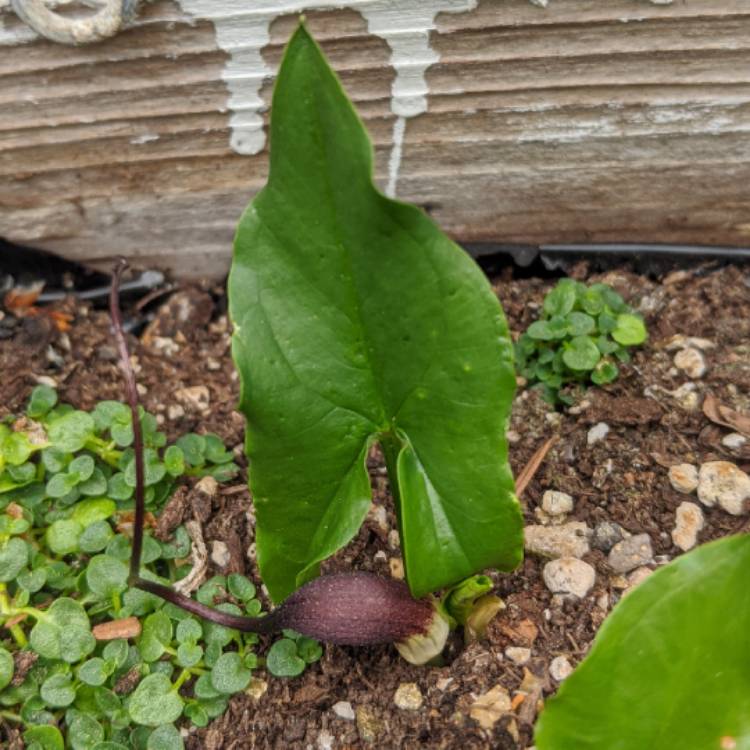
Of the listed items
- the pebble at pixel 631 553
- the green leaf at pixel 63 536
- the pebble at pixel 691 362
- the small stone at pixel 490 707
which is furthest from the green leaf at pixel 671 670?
the green leaf at pixel 63 536

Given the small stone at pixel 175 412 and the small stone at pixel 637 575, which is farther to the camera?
the small stone at pixel 175 412

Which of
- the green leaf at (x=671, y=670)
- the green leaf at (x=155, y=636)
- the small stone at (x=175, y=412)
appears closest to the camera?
the green leaf at (x=671, y=670)

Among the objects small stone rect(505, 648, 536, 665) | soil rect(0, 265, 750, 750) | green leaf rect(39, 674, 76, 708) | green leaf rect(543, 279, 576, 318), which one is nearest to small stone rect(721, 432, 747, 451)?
soil rect(0, 265, 750, 750)

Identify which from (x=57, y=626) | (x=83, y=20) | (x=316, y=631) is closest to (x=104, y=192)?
(x=83, y=20)

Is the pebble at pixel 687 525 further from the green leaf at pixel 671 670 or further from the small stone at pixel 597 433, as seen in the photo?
the green leaf at pixel 671 670

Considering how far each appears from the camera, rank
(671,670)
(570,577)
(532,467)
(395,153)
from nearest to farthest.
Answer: (671,670)
(570,577)
(532,467)
(395,153)

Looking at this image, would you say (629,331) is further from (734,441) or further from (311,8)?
(311,8)

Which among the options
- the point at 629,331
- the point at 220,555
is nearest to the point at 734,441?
the point at 629,331
